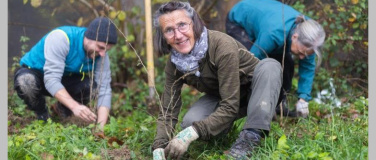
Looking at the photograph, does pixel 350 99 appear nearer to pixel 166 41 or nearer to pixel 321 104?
pixel 321 104

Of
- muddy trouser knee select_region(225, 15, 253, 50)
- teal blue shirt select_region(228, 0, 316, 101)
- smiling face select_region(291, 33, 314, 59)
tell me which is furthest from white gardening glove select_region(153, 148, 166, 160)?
muddy trouser knee select_region(225, 15, 253, 50)

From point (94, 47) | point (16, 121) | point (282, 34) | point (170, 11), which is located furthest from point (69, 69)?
point (282, 34)

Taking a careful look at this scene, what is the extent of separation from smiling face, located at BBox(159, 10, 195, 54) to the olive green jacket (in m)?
0.13

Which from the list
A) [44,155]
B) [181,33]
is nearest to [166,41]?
[181,33]

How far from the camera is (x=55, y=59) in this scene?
4.08 metres

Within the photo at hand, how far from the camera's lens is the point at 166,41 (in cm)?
308

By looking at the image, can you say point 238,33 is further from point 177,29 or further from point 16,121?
point 16,121

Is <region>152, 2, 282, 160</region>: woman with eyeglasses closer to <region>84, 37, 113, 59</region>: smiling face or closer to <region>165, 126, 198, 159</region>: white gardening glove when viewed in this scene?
<region>165, 126, 198, 159</region>: white gardening glove

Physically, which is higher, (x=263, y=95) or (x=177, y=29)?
(x=177, y=29)

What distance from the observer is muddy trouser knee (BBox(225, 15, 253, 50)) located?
4281mm

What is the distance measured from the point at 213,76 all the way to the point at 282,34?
105 cm

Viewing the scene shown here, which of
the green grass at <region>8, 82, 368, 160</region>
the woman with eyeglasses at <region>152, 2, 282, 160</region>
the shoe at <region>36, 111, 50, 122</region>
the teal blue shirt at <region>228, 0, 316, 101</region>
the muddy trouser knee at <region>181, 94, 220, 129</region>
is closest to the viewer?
the green grass at <region>8, 82, 368, 160</region>

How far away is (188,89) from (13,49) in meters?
1.97

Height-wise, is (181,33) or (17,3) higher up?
(181,33)
